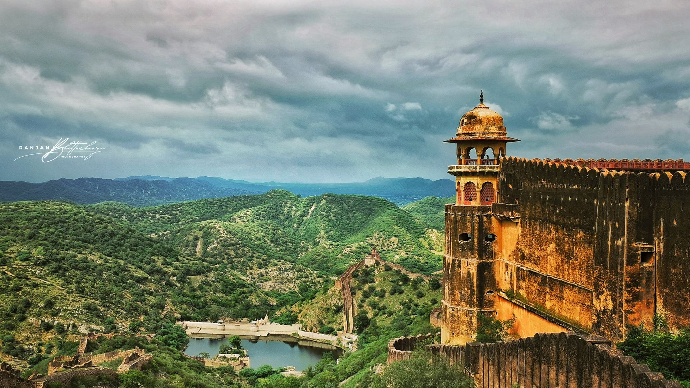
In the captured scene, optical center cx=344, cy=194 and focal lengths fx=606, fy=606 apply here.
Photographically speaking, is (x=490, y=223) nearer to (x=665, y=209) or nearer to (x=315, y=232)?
(x=665, y=209)

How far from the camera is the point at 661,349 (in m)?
16.2

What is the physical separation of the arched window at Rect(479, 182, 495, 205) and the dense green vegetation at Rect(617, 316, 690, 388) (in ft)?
30.5

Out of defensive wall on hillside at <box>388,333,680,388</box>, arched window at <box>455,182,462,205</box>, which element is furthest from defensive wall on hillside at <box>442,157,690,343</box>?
defensive wall on hillside at <box>388,333,680,388</box>

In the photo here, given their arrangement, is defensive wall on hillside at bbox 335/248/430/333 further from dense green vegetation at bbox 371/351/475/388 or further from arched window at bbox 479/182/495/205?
dense green vegetation at bbox 371/351/475/388

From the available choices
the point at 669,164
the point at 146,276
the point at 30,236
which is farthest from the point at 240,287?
the point at 669,164

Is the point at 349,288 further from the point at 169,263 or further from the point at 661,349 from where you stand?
the point at 661,349

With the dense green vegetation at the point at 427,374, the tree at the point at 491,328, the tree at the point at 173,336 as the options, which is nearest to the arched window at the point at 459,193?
the tree at the point at 491,328

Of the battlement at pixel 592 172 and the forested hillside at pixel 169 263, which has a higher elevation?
the battlement at pixel 592 172

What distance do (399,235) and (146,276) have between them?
180ft

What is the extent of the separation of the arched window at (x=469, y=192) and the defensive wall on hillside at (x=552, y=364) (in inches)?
302

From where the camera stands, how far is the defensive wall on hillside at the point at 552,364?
13.7 metres

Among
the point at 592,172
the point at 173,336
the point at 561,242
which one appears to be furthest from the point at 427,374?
the point at 173,336

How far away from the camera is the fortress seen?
17484 millimetres

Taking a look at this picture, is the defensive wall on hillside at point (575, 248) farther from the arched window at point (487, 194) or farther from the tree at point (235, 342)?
the tree at point (235, 342)
